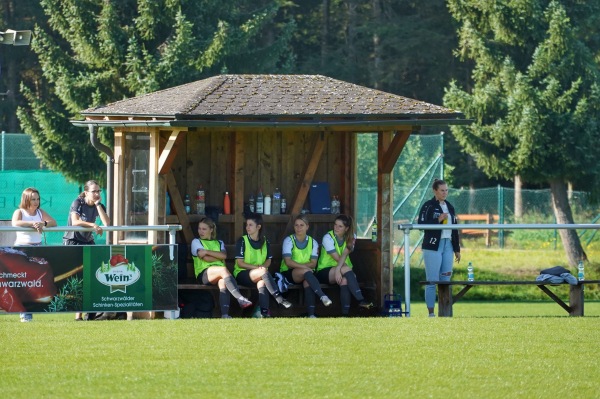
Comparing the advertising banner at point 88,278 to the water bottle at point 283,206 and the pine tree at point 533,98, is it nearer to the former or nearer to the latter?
the water bottle at point 283,206

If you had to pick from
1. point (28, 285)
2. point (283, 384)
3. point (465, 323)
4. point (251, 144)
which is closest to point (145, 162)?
point (251, 144)

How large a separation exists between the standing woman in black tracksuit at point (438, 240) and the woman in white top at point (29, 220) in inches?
191

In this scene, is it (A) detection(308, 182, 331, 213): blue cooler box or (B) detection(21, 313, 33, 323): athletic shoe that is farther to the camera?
(A) detection(308, 182, 331, 213): blue cooler box

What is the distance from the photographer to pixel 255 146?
19531 mm

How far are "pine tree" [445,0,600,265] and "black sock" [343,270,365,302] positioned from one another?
18.0m

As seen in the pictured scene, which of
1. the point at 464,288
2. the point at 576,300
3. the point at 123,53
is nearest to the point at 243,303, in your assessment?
the point at 464,288

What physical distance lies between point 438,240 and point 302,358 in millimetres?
5931

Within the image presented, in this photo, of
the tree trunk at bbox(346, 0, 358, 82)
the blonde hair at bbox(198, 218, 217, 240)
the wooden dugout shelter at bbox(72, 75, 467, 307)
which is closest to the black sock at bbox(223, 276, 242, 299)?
the blonde hair at bbox(198, 218, 217, 240)

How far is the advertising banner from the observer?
54.4ft

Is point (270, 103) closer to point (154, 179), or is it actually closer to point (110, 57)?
point (154, 179)

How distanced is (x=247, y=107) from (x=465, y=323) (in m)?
4.12

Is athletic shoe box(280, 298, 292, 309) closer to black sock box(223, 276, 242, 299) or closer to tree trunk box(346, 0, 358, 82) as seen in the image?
black sock box(223, 276, 242, 299)

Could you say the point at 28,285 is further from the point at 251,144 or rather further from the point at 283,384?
the point at 283,384

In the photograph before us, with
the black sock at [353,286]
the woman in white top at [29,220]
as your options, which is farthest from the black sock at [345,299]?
the woman in white top at [29,220]
